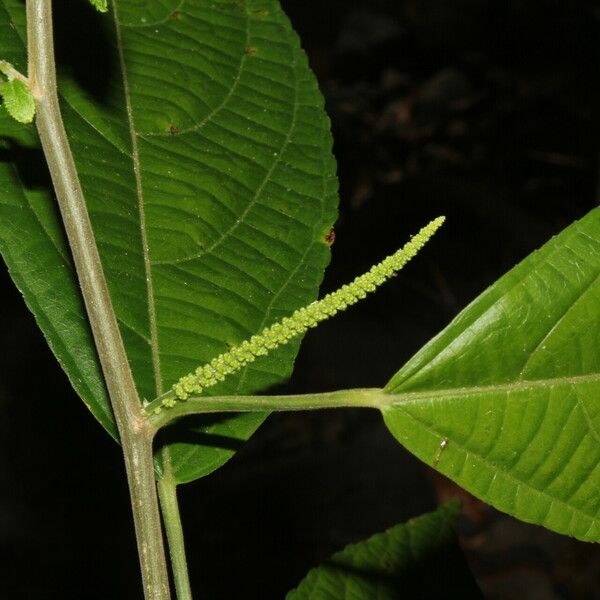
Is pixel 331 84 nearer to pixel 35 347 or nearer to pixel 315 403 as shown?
pixel 35 347

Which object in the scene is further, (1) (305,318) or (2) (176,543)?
(2) (176,543)

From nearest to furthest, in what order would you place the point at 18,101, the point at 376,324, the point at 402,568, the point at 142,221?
the point at 18,101, the point at 142,221, the point at 402,568, the point at 376,324

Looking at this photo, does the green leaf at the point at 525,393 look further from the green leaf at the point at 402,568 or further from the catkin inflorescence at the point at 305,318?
the green leaf at the point at 402,568

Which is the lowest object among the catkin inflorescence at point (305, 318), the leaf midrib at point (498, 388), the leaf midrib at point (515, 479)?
the leaf midrib at point (515, 479)

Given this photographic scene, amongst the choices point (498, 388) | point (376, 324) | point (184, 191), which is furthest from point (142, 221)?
point (376, 324)

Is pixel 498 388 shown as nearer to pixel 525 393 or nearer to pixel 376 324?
pixel 525 393

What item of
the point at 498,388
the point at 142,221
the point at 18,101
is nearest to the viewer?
the point at 18,101

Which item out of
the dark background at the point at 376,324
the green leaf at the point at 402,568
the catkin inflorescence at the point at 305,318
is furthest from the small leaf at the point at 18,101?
the dark background at the point at 376,324
